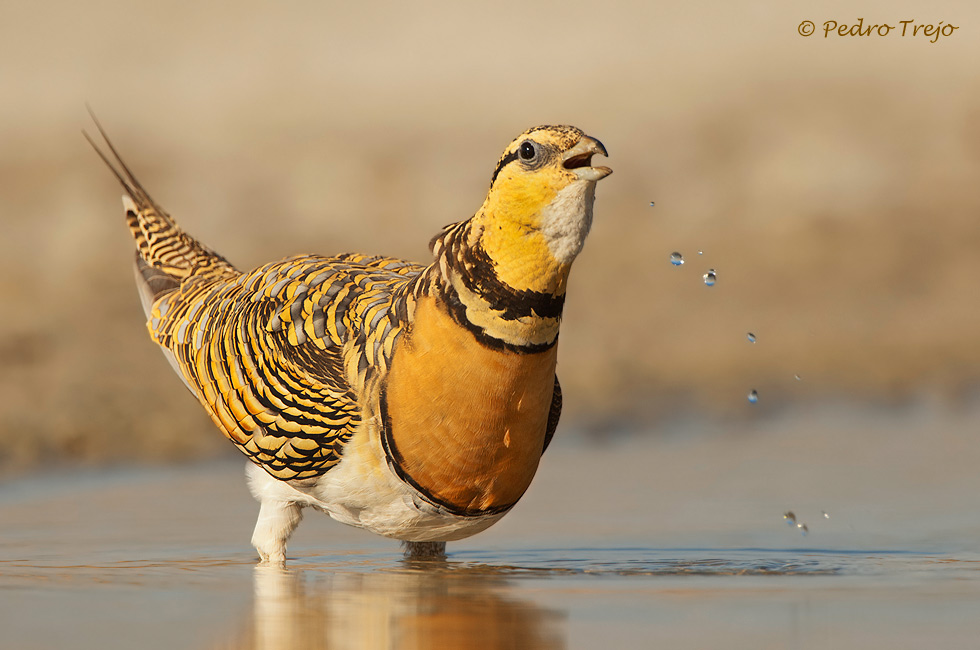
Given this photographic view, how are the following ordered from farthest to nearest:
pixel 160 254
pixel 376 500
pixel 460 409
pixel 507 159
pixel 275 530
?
1. pixel 160 254
2. pixel 275 530
3. pixel 376 500
4. pixel 460 409
5. pixel 507 159

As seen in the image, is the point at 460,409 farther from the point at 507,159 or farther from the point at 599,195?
the point at 599,195

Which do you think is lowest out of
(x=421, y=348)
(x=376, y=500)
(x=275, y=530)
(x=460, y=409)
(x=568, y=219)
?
(x=275, y=530)

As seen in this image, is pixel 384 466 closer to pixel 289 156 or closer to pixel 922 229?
pixel 289 156

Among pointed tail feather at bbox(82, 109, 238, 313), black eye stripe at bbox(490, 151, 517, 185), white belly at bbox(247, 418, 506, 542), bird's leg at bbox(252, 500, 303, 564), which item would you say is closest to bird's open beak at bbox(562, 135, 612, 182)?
black eye stripe at bbox(490, 151, 517, 185)

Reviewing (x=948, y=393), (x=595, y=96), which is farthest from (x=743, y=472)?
(x=595, y=96)

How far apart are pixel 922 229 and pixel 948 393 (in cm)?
493

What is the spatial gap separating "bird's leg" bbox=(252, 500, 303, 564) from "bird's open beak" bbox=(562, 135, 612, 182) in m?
2.35

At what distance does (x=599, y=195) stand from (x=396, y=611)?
10.1m

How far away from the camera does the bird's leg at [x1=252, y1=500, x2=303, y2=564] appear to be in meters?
6.71

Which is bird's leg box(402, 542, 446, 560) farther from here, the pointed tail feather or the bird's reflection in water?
the pointed tail feather

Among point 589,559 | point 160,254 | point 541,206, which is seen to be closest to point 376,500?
point 589,559

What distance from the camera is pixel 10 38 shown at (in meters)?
19.5

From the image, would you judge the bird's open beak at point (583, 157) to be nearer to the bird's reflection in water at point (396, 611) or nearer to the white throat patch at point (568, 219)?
the white throat patch at point (568, 219)

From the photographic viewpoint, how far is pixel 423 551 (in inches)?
281
